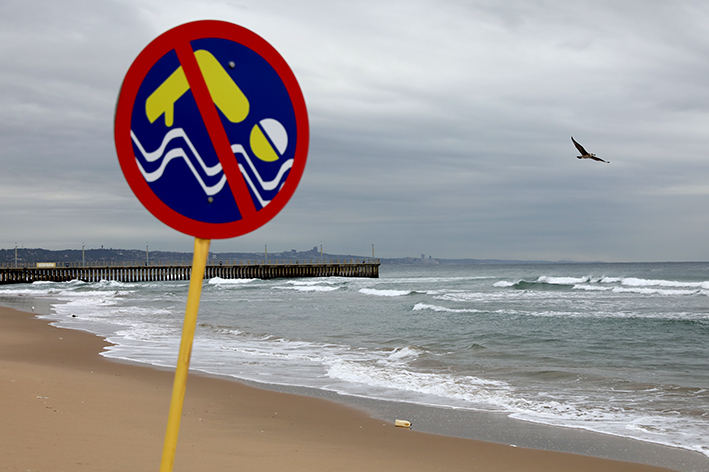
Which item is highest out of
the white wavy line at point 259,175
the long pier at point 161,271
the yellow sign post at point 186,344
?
the white wavy line at point 259,175

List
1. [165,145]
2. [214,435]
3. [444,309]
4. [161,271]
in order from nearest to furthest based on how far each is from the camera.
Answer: [165,145] → [214,435] → [444,309] → [161,271]

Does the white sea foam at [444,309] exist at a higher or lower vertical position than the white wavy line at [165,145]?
lower

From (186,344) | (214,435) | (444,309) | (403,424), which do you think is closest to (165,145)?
(186,344)

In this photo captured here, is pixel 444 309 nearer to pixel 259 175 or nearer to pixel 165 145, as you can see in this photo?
pixel 259 175

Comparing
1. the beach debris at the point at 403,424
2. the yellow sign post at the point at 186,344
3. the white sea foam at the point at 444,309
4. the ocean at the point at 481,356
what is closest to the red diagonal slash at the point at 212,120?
the yellow sign post at the point at 186,344

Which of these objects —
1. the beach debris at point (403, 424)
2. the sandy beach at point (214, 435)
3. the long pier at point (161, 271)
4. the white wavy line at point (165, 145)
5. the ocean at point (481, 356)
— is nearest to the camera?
the white wavy line at point (165, 145)

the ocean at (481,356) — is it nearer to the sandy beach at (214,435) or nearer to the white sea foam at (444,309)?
the white sea foam at (444,309)

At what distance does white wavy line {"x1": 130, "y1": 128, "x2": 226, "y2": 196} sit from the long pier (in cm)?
6930

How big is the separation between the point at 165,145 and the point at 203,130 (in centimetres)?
12

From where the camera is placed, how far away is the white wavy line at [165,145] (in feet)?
5.37

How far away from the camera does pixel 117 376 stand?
9.12m

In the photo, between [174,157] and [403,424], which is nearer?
[174,157]

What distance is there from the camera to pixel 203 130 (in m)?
1.67

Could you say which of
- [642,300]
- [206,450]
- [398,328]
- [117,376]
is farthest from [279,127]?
[642,300]
